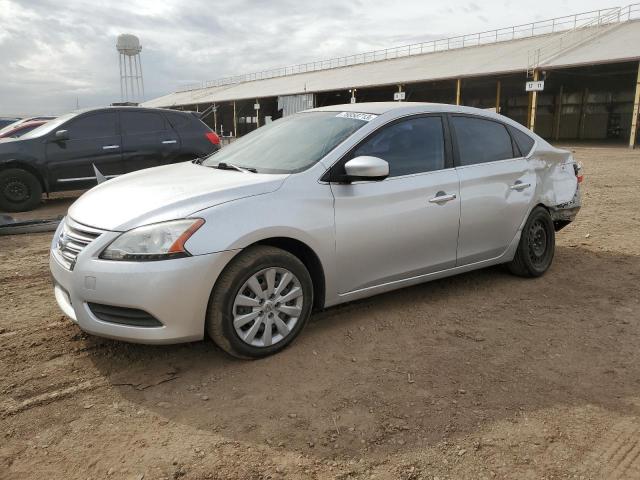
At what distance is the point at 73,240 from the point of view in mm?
3172

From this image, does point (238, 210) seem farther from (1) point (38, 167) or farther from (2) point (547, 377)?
(1) point (38, 167)

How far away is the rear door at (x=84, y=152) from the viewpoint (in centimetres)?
812

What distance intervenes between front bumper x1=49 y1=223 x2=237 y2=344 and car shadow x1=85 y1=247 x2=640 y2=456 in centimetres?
30

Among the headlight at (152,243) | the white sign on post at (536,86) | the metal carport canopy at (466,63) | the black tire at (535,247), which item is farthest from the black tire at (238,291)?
the metal carport canopy at (466,63)

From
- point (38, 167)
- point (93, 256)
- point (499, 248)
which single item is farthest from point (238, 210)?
point (38, 167)

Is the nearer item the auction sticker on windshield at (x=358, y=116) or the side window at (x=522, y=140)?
the auction sticker on windshield at (x=358, y=116)

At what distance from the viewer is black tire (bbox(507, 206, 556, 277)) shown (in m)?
4.80

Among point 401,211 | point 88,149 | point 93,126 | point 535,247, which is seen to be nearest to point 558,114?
point 93,126

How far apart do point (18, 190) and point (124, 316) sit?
6358 millimetres

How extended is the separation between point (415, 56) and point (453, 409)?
38933 millimetres

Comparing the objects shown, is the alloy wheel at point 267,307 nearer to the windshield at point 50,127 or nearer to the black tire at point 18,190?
the black tire at point 18,190

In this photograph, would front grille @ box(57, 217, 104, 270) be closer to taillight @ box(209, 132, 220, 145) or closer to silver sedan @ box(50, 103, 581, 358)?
silver sedan @ box(50, 103, 581, 358)

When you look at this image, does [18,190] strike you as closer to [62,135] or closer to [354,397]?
[62,135]

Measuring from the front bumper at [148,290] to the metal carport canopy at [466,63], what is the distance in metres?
24.1
